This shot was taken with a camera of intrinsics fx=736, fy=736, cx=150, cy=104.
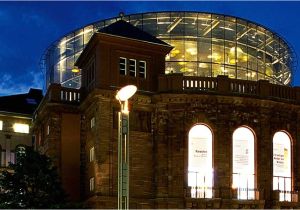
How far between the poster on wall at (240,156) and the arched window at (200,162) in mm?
2102

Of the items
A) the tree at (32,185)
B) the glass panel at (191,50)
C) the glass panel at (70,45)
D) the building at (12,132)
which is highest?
the glass panel at (70,45)

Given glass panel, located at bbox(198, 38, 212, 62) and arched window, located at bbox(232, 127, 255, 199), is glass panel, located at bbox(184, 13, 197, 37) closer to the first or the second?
glass panel, located at bbox(198, 38, 212, 62)

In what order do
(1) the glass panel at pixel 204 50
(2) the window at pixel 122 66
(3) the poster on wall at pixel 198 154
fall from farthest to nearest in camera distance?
(1) the glass panel at pixel 204 50, (2) the window at pixel 122 66, (3) the poster on wall at pixel 198 154

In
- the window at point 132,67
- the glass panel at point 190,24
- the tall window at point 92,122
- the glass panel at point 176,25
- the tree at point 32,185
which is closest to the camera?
the tree at point 32,185

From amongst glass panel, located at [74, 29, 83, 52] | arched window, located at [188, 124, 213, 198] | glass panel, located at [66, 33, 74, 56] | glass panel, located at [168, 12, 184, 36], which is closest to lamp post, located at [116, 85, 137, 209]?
arched window, located at [188, 124, 213, 198]

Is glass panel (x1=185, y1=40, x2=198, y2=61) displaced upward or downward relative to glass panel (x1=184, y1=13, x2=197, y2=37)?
downward

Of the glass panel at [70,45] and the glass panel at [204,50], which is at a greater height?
the glass panel at [70,45]

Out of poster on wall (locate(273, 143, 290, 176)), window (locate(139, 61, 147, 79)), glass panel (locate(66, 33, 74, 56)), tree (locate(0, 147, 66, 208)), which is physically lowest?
tree (locate(0, 147, 66, 208))

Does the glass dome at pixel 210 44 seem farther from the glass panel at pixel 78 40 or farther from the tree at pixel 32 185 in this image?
the tree at pixel 32 185

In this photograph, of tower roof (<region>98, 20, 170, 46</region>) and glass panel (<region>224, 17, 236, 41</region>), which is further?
glass panel (<region>224, 17, 236, 41</region>)

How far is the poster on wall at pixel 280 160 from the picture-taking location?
6112 cm

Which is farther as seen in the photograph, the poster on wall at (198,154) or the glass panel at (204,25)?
the glass panel at (204,25)

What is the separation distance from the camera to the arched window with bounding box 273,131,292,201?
60781 millimetres

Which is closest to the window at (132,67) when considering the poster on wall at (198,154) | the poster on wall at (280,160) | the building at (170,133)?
the building at (170,133)
